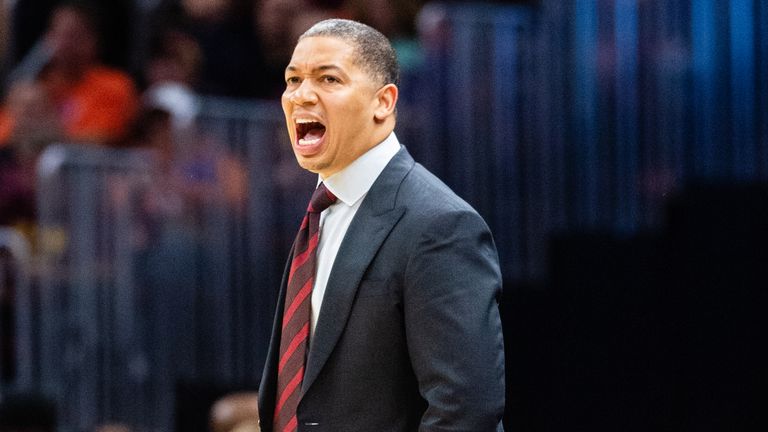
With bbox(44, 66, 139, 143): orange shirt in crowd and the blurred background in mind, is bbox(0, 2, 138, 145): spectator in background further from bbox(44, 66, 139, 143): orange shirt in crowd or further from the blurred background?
the blurred background

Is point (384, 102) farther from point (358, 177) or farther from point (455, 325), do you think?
point (455, 325)

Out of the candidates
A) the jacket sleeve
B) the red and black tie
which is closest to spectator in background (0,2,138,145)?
the red and black tie

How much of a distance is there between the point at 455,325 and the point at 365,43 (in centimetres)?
50

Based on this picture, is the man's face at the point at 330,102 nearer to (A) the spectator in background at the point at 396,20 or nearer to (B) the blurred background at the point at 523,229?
(B) the blurred background at the point at 523,229

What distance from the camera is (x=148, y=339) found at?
5.32 m

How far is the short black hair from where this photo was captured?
2213 millimetres

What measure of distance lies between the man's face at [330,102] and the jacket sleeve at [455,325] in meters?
0.22

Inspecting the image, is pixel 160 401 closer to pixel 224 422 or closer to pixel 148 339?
pixel 148 339

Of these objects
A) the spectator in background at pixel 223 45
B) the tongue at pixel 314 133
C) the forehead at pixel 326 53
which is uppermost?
the spectator in background at pixel 223 45

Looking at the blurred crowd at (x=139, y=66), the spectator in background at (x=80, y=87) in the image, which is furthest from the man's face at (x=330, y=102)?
the spectator in background at (x=80, y=87)

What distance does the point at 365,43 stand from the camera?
222cm

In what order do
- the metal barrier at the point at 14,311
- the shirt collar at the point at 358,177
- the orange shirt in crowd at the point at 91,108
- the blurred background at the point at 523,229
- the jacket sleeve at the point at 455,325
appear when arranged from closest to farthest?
the jacket sleeve at the point at 455,325 < the shirt collar at the point at 358,177 < the blurred background at the point at 523,229 < the metal barrier at the point at 14,311 < the orange shirt in crowd at the point at 91,108

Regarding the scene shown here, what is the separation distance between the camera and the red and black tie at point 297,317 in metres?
2.21

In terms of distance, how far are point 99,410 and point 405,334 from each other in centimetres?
340
